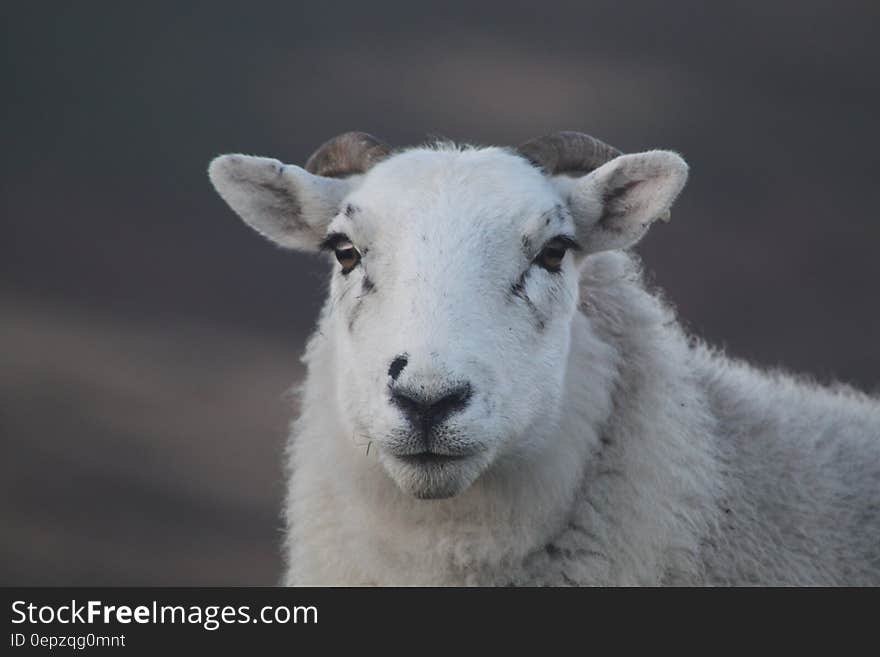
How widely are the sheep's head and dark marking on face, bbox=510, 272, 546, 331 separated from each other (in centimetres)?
1

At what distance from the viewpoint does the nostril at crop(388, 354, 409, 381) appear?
6578 millimetres

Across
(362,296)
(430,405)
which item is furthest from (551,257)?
(430,405)

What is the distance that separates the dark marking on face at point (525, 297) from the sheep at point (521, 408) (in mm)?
12

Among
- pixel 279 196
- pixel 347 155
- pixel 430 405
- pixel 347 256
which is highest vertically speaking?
pixel 347 155

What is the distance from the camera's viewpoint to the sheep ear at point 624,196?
26.1 ft

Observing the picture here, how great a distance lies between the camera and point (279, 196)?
27.9 ft

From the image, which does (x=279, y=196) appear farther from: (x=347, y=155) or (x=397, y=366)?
(x=397, y=366)

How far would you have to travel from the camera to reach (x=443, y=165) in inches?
310

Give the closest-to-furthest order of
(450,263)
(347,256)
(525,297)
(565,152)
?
(450,263)
(525,297)
(347,256)
(565,152)

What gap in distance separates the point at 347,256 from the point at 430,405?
1.63 meters

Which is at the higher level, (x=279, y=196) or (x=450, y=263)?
(x=279, y=196)

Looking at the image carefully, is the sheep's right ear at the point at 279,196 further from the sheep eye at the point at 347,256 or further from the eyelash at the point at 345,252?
the sheep eye at the point at 347,256

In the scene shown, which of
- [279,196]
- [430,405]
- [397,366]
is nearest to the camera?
[430,405]

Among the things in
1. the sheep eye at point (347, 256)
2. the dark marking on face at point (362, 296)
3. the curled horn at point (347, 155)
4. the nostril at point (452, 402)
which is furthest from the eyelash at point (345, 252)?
the nostril at point (452, 402)
